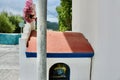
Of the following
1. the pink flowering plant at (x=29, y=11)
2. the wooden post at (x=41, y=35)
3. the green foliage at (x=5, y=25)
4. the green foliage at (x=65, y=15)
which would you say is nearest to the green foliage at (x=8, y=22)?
the green foliage at (x=5, y=25)

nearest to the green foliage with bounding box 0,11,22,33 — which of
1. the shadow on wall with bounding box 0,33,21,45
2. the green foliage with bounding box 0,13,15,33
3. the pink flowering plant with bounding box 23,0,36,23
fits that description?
the green foliage with bounding box 0,13,15,33

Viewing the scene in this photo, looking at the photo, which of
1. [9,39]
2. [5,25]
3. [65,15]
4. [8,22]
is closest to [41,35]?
[65,15]

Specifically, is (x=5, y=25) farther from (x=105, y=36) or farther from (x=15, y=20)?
(x=105, y=36)

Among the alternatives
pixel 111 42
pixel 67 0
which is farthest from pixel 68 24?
pixel 111 42

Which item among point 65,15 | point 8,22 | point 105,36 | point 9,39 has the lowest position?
point 9,39

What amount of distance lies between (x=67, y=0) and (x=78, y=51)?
34.4 ft

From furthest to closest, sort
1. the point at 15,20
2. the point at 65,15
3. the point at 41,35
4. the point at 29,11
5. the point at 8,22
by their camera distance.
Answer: the point at 15,20 < the point at 8,22 < the point at 65,15 < the point at 29,11 < the point at 41,35

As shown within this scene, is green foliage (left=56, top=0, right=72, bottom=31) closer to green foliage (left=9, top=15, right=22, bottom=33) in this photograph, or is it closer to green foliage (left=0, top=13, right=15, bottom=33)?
green foliage (left=0, top=13, right=15, bottom=33)

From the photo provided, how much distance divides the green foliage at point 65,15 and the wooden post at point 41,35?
41.5ft

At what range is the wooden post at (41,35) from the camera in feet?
9.79

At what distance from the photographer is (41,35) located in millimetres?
3035

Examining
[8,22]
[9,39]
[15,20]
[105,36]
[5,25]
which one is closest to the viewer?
[105,36]

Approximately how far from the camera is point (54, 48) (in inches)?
218

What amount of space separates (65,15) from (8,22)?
13.1 meters
